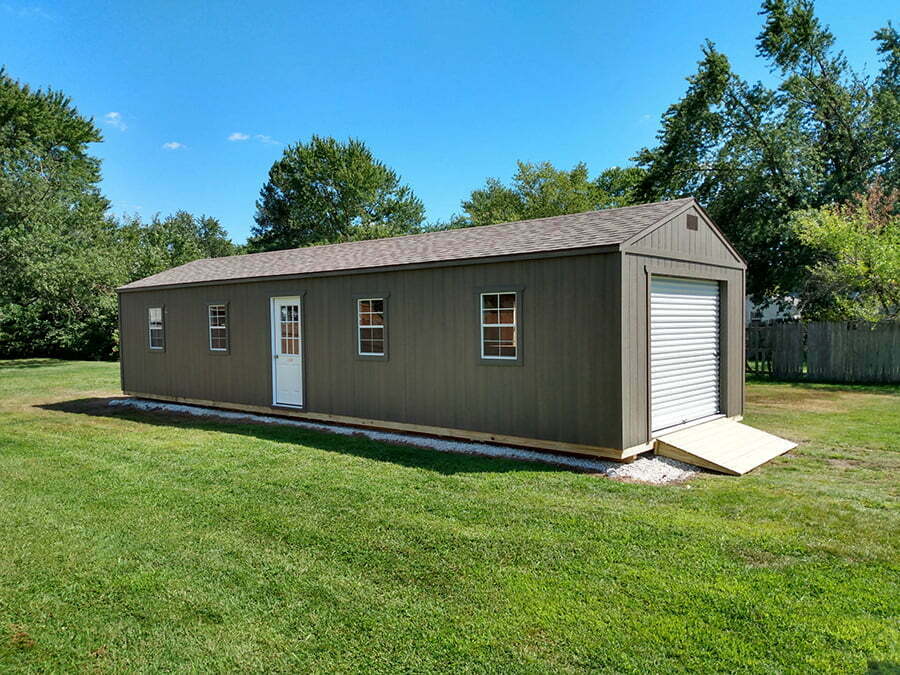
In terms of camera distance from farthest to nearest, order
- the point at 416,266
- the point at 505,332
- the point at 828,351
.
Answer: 1. the point at 828,351
2. the point at 416,266
3. the point at 505,332

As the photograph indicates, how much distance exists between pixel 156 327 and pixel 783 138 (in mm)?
18413

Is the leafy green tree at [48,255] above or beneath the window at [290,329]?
above

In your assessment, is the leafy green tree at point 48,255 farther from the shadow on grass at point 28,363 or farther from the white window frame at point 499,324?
the white window frame at point 499,324

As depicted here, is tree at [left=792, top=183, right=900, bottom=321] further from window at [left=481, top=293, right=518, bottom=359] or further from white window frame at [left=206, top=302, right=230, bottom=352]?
white window frame at [left=206, top=302, right=230, bottom=352]

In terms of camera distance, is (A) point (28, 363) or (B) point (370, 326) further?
(A) point (28, 363)

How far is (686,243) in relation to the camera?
7.55 metres

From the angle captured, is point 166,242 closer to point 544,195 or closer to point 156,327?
point 544,195

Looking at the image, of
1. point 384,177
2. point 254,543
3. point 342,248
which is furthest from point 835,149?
point 384,177

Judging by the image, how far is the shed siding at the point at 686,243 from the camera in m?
6.80

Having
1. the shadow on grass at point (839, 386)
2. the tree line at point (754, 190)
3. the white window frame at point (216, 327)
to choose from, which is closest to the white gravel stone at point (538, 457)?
the white window frame at point (216, 327)

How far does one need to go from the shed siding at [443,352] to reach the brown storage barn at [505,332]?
22 millimetres

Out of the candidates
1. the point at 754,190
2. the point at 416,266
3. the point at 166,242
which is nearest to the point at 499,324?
the point at 416,266

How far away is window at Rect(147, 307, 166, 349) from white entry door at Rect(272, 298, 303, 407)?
3407 mm

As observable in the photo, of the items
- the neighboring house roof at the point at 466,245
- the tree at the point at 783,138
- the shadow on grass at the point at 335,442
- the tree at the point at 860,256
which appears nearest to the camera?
the shadow on grass at the point at 335,442
